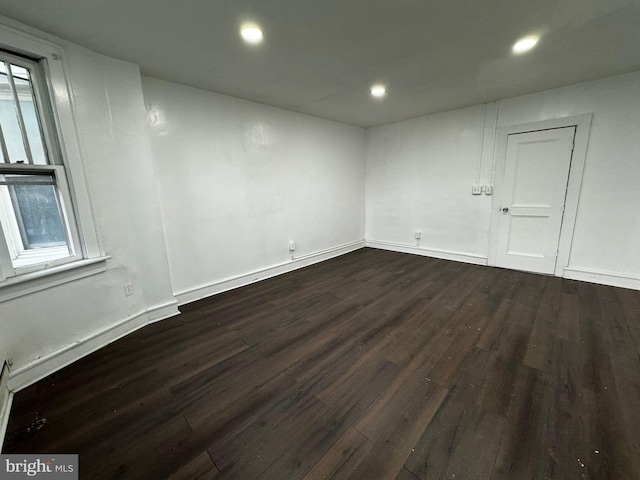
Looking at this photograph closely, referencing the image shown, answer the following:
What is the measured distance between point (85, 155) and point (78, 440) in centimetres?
203

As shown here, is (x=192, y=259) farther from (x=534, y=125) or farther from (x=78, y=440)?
(x=534, y=125)

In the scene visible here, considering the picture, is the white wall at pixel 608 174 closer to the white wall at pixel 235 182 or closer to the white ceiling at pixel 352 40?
the white ceiling at pixel 352 40

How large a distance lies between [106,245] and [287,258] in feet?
7.73

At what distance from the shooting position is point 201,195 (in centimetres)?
306

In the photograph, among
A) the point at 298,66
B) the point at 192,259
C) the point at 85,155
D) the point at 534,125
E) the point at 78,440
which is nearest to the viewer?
the point at 78,440

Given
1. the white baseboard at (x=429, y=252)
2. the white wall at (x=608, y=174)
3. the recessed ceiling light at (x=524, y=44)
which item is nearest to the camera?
the recessed ceiling light at (x=524, y=44)

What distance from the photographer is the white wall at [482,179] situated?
3.03m

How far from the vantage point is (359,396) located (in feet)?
5.42

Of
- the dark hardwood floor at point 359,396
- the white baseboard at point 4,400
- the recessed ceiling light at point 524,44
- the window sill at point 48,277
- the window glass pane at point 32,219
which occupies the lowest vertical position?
the dark hardwood floor at point 359,396

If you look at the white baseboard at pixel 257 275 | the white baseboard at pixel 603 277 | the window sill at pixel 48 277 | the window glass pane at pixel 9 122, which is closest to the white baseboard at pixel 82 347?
the white baseboard at pixel 257 275

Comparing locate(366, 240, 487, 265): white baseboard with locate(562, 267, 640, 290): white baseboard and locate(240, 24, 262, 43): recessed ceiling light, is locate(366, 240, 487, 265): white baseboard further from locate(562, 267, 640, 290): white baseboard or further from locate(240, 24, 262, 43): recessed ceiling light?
locate(240, 24, 262, 43): recessed ceiling light

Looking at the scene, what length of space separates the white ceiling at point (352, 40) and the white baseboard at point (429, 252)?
8.21 feet

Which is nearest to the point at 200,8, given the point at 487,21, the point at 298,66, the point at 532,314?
the point at 298,66

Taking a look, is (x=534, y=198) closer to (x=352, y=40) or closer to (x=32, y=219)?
(x=352, y=40)
